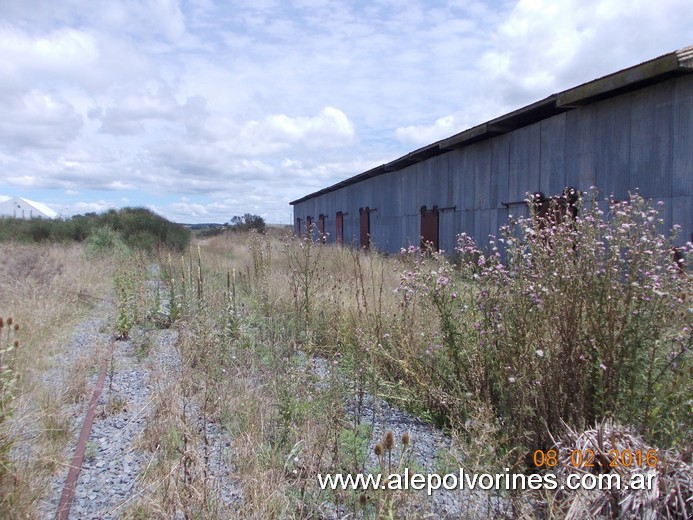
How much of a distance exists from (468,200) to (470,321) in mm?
9428

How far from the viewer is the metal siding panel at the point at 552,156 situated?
9227 mm

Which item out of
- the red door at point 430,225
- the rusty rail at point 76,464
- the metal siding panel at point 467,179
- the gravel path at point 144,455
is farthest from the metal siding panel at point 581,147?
the rusty rail at point 76,464

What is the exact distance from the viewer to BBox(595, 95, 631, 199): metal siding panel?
777cm

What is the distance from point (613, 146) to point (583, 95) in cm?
93

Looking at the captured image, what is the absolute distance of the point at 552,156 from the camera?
948 centimetres

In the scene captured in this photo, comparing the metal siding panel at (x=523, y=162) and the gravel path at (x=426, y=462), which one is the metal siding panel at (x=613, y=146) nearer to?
the metal siding panel at (x=523, y=162)

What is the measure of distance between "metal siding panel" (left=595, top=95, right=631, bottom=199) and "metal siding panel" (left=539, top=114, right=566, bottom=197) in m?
0.89

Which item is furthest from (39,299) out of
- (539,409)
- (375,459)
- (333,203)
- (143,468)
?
(333,203)

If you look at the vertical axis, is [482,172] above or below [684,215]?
above

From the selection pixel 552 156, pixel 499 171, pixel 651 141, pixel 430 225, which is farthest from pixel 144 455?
pixel 430 225

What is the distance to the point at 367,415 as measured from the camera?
374 cm

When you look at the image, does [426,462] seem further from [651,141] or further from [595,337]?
[651,141]

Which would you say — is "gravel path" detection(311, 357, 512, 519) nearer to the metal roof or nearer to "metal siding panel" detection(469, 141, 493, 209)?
the metal roof
